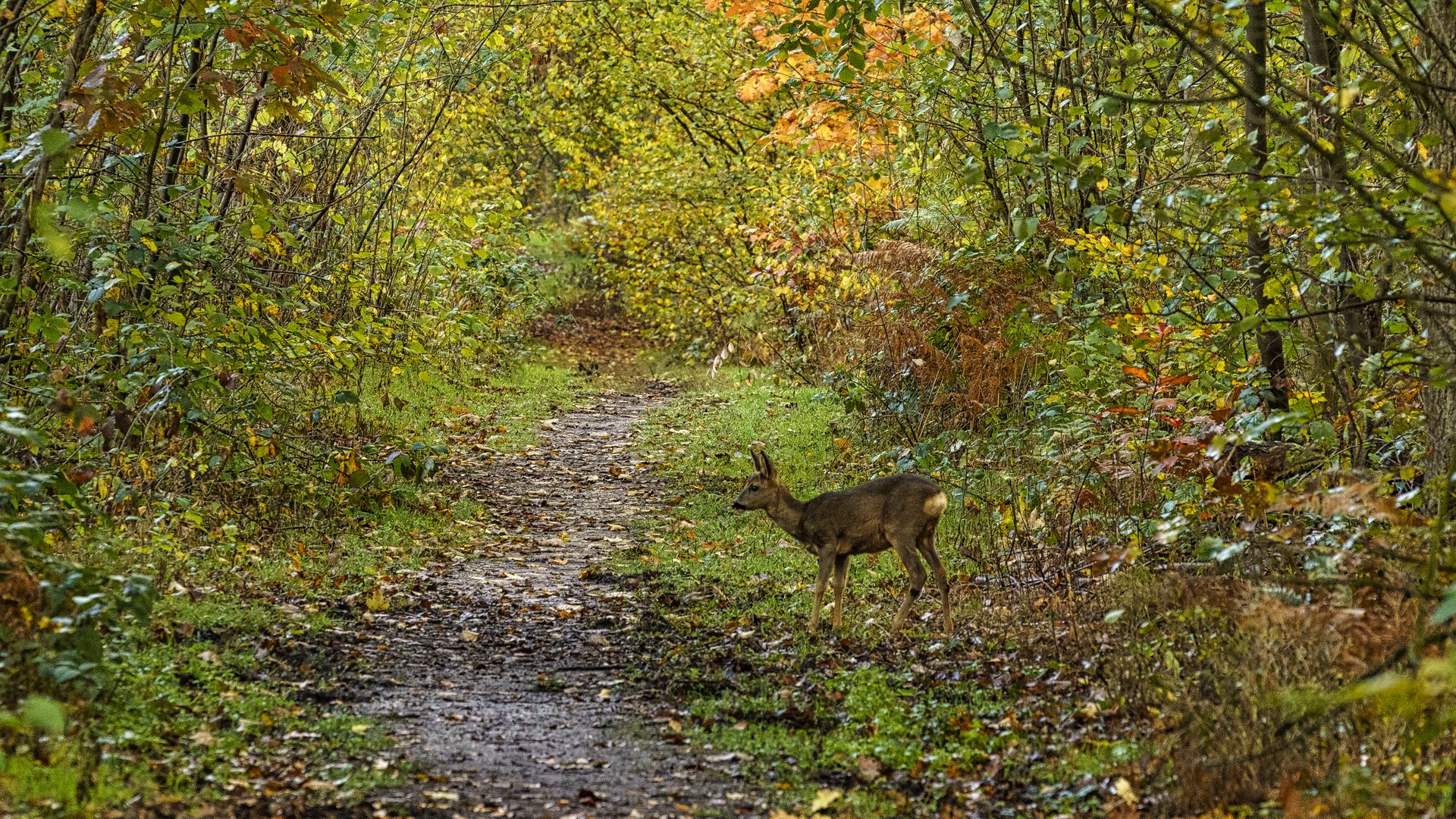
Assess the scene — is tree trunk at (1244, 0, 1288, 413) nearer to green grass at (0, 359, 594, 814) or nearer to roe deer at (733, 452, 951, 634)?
roe deer at (733, 452, 951, 634)

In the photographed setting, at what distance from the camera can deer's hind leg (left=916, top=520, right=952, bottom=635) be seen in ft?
27.2

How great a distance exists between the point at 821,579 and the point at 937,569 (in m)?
0.80

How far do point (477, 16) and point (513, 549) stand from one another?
30.1ft

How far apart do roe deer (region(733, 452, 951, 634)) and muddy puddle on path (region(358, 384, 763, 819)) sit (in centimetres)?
152

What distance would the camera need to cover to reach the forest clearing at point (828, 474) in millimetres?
5625

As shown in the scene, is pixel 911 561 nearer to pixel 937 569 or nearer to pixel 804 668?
pixel 937 569

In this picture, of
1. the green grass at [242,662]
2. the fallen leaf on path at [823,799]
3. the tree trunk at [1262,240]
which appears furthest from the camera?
the tree trunk at [1262,240]

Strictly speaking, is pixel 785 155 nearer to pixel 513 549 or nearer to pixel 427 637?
pixel 513 549

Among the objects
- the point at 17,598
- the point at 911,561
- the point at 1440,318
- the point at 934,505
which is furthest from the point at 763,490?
the point at 17,598

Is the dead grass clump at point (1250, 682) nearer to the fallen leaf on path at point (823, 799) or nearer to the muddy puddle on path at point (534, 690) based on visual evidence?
the fallen leaf on path at point (823, 799)

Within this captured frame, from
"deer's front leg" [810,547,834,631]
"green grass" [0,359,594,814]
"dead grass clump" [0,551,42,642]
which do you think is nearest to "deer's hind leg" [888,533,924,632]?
"deer's front leg" [810,547,834,631]

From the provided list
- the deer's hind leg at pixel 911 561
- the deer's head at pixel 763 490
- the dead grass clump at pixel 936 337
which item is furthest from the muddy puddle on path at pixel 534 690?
the dead grass clump at pixel 936 337

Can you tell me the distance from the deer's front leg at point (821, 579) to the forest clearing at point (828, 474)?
5 cm

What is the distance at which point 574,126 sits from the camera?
2622cm
